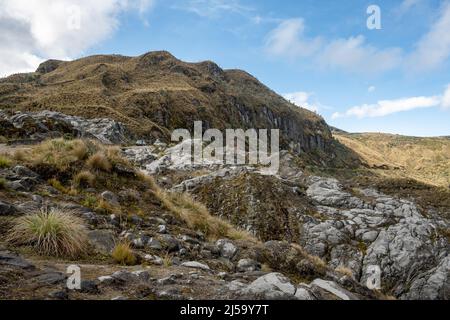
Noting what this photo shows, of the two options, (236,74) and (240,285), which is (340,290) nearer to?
(240,285)

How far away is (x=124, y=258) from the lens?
20.6 feet

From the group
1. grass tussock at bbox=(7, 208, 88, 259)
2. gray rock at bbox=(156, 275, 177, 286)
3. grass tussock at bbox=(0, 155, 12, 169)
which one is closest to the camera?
gray rock at bbox=(156, 275, 177, 286)

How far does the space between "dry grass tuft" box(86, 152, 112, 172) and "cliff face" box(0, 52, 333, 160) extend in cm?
2915

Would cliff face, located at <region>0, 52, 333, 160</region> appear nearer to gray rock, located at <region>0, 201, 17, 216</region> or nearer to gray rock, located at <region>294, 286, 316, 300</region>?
gray rock, located at <region>0, 201, 17, 216</region>

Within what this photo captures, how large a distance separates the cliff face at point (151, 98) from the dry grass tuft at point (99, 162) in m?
29.1

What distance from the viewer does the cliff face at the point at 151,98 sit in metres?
46.4

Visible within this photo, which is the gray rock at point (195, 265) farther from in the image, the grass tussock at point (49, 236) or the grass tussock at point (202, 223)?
the grass tussock at point (202, 223)

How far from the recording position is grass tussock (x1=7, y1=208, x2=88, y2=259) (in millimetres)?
5992

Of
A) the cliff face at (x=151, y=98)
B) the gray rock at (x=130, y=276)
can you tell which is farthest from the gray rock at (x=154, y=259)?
the cliff face at (x=151, y=98)

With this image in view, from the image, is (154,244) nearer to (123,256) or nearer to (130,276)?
(123,256)

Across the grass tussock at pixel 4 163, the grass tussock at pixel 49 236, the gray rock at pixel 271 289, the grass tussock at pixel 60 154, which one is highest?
the grass tussock at pixel 60 154

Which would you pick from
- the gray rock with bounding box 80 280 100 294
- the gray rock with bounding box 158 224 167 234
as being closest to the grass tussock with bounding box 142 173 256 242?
the gray rock with bounding box 158 224 167 234
